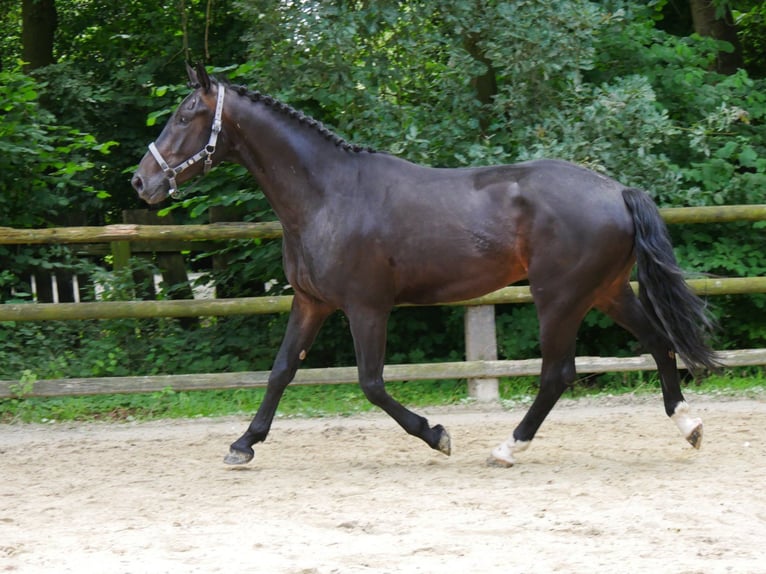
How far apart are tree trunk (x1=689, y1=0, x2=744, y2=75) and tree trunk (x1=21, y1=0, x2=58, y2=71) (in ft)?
21.1

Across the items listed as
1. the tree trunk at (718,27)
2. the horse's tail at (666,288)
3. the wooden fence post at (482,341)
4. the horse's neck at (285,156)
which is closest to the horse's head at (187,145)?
the horse's neck at (285,156)

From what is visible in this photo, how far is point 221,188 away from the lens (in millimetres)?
8195

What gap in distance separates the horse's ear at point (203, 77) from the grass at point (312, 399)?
246cm

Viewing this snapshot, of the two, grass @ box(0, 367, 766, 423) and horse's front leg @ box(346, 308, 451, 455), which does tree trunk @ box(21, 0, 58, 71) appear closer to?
grass @ box(0, 367, 766, 423)

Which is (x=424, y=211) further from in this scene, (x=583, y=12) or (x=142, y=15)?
(x=142, y=15)

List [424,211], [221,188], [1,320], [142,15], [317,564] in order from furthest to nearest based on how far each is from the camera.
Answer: [142,15], [221,188], [1,320], [424,211], [317,564]

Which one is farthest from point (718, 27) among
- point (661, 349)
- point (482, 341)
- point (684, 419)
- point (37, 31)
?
point (37, 31)

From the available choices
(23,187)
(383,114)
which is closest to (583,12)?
(383,114)

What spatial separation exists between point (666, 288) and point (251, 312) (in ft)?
10.2

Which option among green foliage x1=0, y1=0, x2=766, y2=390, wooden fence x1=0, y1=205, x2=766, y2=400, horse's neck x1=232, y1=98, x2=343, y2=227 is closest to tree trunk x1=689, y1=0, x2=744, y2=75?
green foliage x1=0, y1=0, x2=766, y2=390

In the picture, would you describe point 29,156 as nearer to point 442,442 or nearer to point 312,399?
point 312,399

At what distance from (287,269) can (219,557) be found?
84.0 inches

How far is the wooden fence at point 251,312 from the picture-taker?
7.09 m

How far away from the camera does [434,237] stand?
5.40 metres
